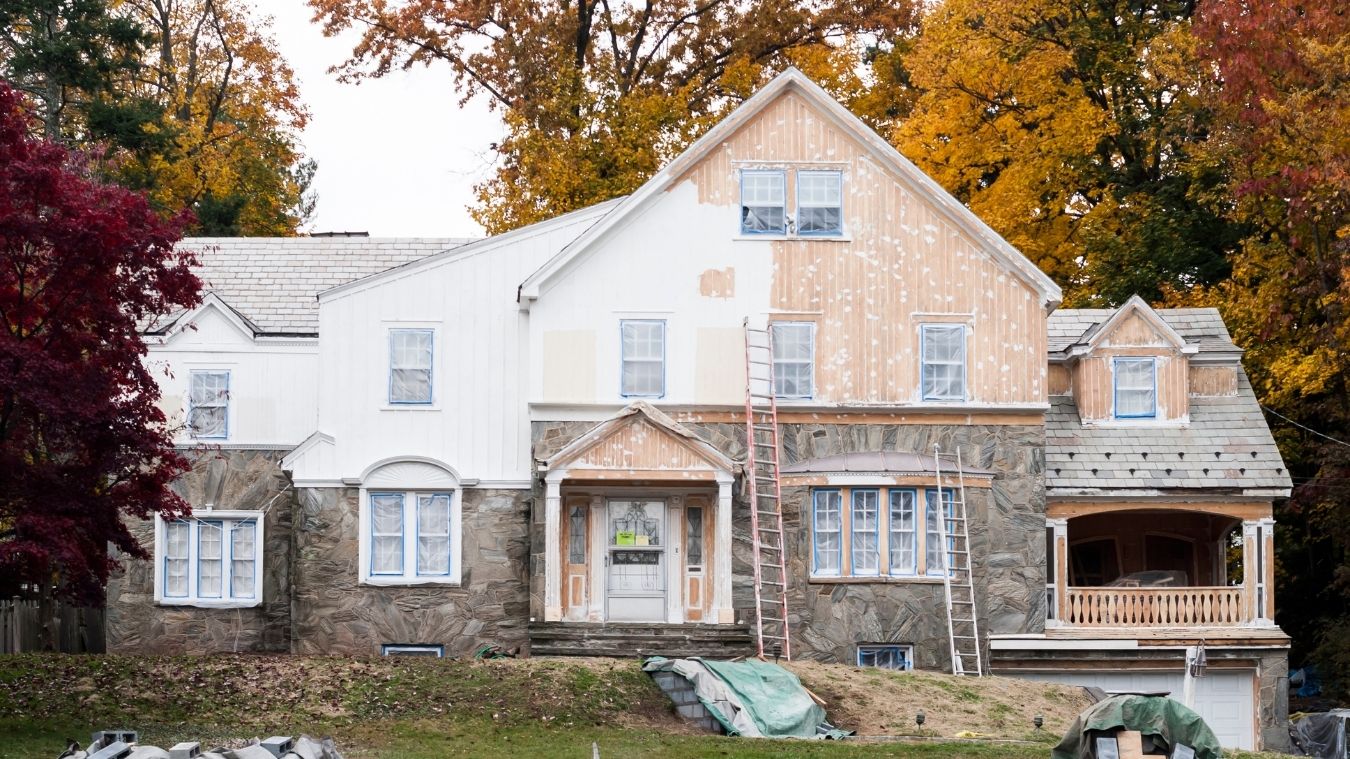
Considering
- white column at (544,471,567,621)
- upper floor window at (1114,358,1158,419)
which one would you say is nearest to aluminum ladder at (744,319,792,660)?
white column at (544,471,567,621)

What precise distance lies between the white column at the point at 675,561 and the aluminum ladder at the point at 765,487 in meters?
1.32

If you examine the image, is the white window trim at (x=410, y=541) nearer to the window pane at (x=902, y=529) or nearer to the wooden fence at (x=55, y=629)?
the wooden fence at (x=55, y=629)

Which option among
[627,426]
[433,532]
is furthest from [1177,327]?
[433,532]

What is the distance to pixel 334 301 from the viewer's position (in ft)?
108

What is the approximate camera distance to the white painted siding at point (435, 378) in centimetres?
3269

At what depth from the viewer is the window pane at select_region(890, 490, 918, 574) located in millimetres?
32562

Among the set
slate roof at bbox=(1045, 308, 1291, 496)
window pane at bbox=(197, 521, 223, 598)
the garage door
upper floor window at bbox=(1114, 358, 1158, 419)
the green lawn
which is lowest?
the garage door

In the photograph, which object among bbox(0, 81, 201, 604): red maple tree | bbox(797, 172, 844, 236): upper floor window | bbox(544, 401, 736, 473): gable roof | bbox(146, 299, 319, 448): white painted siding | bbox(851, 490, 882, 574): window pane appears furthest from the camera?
bbox(146, 299, 319, 448): white painted siding

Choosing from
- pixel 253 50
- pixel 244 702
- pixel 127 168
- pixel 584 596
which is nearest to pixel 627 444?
pixel 584 596

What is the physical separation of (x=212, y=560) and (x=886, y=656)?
39.0ft

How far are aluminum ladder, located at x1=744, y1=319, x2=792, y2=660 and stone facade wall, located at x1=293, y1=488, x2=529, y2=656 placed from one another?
13.0ft

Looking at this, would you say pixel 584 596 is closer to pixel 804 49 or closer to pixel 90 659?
pixel 90 659

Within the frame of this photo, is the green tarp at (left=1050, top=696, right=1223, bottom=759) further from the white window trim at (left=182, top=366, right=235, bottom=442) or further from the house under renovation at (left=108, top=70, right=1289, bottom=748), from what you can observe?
the white window trim at (left=182, top=366, right=235, bottom=442)

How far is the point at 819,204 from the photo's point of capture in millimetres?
33031
